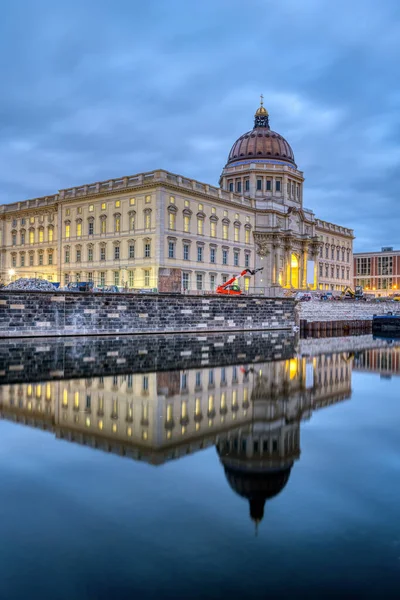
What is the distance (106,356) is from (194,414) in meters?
12.5

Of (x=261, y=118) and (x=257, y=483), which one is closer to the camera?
(x=257, y=483)

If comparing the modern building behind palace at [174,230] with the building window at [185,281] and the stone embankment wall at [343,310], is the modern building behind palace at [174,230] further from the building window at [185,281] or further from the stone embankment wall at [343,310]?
the stone embankment wall at [343,310]

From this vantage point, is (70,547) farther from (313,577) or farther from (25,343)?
(25,343)

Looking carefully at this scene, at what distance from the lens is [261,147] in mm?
100562

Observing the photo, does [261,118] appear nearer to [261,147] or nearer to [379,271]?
[261,147]

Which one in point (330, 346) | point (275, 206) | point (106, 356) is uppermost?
point (275, 206)

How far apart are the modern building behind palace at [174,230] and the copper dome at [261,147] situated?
21 cm

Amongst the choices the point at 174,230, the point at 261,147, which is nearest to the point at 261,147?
the point at 261,147

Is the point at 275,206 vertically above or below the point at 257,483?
above

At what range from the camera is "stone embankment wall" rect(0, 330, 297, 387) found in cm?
1773

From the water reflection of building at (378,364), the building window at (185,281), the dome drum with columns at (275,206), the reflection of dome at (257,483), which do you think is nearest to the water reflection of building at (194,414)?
the reflection of dome at (257,483)

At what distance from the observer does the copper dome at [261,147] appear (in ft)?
329

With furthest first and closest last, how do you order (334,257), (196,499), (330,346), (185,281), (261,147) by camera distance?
(334,257), (261,147), (185,281), (330,346), (196,499)

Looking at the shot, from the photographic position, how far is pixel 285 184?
9681cm
